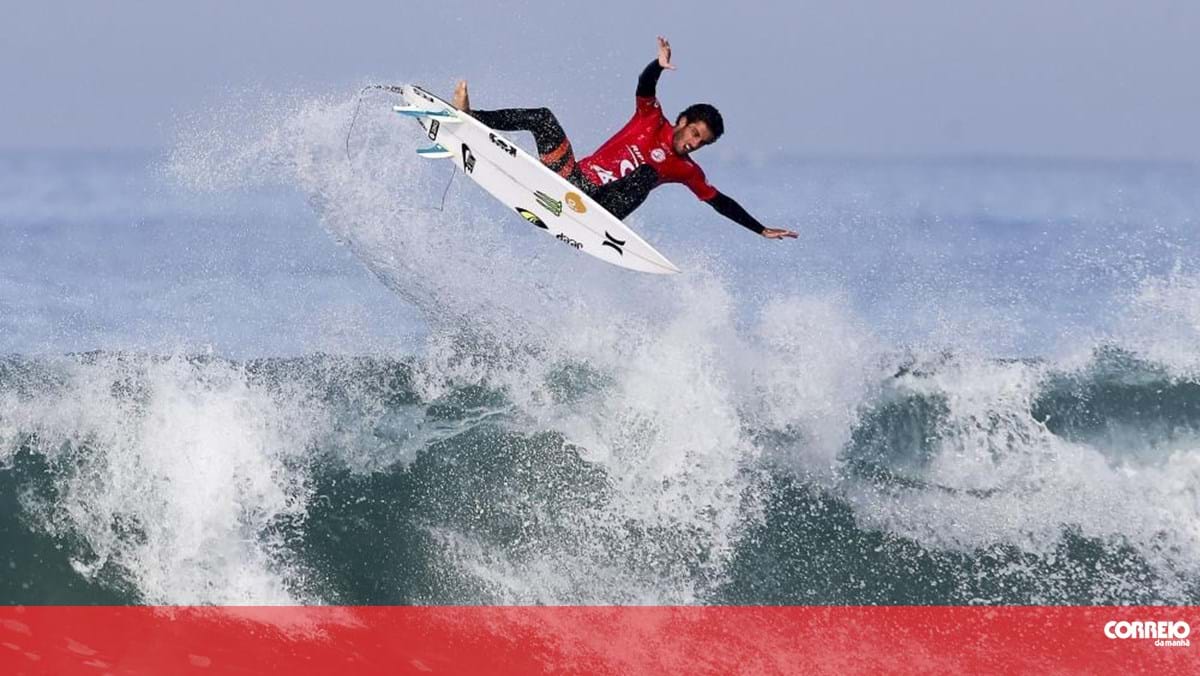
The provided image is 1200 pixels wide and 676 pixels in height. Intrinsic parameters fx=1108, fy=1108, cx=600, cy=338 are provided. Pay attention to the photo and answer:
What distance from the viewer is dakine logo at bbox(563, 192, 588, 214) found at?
934 centimetres

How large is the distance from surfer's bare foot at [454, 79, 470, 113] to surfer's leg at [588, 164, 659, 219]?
126 centimetres

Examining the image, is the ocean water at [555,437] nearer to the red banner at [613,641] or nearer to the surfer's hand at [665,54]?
the red banner at [613,641]

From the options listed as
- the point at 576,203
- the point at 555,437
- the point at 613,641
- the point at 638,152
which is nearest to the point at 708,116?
A: the point at 638,152

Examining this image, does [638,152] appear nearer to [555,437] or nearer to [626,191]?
[626,191]

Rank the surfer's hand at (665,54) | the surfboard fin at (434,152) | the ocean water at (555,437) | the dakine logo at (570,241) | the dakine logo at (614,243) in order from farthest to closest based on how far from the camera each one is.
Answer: the ocean water at (555,437) < the dakine logo at (570,241) < the surfboard fin at (434,152) < the dakine logo at (614,243) < the surfer's hand at (665,54)

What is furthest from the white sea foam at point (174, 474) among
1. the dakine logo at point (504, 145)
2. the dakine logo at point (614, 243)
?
the dakine logo at point (614, 243)

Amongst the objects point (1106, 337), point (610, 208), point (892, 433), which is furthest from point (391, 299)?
point (1106, 337)

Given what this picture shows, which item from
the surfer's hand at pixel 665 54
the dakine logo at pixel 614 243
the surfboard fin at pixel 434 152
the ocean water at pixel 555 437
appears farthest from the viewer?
the ocean water at pixel 555 437

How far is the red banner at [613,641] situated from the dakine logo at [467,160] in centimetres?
395

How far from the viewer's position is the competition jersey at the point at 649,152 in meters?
9.03

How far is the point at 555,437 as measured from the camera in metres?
11.1

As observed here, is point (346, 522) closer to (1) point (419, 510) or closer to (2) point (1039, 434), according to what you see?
(1) point (419, 510)

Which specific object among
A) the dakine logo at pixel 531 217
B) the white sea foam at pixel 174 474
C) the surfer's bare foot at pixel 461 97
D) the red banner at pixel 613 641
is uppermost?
the surfer's bare foot at pixel 461 97

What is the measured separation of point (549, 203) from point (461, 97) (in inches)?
45.5
